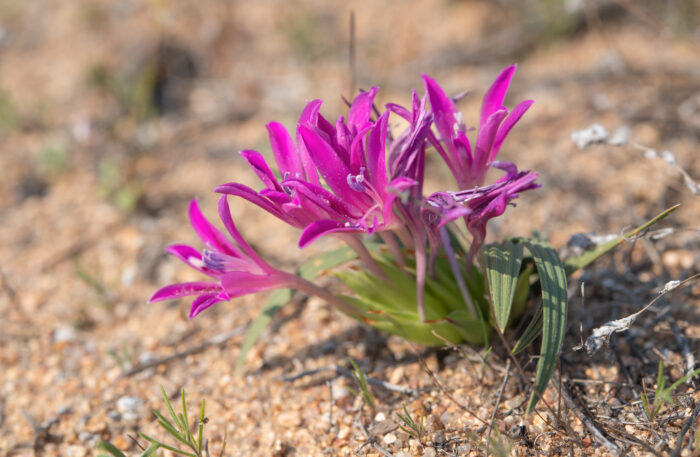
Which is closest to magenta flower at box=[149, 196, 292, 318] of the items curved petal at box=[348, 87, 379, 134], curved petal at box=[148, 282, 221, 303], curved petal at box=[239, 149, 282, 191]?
curved petal at box=[148, 282, 221, 303]

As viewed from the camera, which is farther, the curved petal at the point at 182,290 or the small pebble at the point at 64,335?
the small pebble at the point at 64,335

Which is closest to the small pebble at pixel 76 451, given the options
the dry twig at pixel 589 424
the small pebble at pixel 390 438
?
the small pebble at pixel 390 438

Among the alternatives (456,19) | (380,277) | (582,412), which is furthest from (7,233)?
(456,19)

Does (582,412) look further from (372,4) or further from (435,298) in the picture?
(372,4)

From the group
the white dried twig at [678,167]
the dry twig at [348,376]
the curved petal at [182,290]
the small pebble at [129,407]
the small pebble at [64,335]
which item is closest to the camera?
the curved petal at [182,290]

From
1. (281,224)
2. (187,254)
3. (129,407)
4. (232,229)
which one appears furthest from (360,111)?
(281,224)

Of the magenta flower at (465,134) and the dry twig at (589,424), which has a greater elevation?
the magenta flower at (465,134)

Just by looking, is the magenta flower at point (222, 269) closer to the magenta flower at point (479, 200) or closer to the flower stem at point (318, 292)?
the flower stem at point (318, 292)
